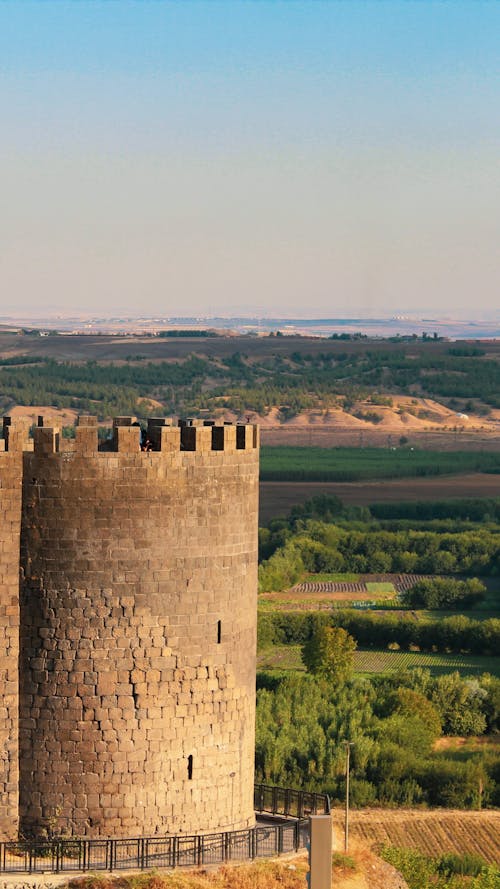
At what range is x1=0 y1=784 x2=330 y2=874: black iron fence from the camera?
18344mm

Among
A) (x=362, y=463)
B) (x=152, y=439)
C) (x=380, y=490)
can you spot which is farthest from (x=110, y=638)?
(x=362, y=463)

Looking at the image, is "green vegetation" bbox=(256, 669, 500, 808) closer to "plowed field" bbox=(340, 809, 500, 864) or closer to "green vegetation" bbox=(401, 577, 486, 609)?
"plowed field" bbox=(340, 809, 500, 864)

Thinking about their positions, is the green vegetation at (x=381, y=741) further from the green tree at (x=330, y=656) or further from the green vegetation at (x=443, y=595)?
the green vegetation at (x=443, y=595)

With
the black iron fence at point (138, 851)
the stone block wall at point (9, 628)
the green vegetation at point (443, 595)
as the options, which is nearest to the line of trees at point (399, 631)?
the green vegetation at point (443, 595)

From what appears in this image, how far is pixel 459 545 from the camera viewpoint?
10694 centimetres

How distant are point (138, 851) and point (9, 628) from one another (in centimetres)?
297

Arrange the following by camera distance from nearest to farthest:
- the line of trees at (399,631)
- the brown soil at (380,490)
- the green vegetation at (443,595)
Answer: the line of trees at (399,631)
the green vegetation at (443,595)
the brown soil at (380,490)

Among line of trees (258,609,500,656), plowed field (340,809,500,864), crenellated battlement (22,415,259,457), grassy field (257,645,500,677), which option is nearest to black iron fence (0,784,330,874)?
crenellated battlement (22,415,259,457)

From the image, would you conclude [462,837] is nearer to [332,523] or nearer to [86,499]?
[86,499]

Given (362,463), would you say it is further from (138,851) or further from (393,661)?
(138,851)

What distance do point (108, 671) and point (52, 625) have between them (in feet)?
2.75

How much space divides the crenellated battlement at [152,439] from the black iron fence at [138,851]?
450cm

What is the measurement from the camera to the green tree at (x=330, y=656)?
202 feet

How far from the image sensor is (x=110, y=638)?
18531mm
